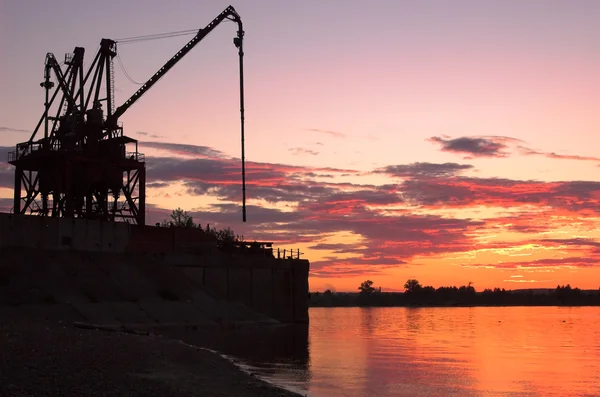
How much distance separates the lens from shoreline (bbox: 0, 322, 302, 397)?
19.9m

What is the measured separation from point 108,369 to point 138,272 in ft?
150

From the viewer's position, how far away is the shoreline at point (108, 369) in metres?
19.9

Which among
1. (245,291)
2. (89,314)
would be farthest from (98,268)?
(245,291)

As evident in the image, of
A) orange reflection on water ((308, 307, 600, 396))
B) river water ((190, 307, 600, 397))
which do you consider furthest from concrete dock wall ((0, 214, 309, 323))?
orange reflection on water ((308, 307, 600, 396))

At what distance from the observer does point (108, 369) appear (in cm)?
2383

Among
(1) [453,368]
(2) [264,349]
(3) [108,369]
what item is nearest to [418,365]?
(1) [453,368]

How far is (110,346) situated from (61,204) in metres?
60.3

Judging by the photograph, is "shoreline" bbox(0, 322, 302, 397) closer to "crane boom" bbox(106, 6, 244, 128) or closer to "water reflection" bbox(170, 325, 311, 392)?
"water reflection" bbox(170, 325, 311, 392)

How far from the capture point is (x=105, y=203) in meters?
91.9

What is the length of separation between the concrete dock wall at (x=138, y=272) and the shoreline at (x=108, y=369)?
75.4ft

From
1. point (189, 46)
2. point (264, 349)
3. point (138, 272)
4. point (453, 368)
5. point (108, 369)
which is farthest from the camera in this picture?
point (189, 46)

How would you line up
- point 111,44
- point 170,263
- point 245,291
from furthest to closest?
point 111,44, point 245,291, point 170,263

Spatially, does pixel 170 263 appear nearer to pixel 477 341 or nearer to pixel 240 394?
pixel 477 341

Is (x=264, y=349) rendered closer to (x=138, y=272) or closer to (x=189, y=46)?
(x=138, y=272)
